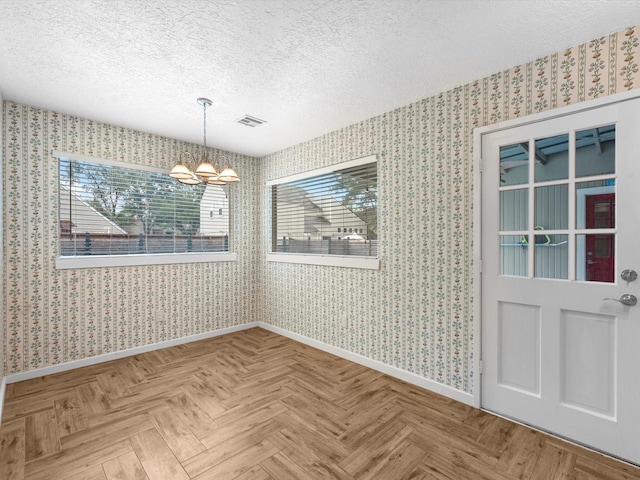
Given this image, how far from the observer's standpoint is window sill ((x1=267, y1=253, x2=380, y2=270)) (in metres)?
3.31

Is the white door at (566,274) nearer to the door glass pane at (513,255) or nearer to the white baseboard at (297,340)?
the door glass pane at (513,255)

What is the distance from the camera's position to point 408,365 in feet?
9.71


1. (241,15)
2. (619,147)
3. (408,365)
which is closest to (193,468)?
(408,365)

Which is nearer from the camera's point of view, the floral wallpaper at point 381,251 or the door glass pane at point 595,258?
the door glass pane at point 595,258

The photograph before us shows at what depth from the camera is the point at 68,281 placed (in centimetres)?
Result: 325

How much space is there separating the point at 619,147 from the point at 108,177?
476 centimetres

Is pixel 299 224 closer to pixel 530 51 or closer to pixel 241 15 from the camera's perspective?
pixel 241 15

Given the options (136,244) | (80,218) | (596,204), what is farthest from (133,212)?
(596,204)

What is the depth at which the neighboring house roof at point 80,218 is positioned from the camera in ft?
10.7

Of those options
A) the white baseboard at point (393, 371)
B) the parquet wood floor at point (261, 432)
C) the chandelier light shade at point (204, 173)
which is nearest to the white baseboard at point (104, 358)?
the parquet wood floor at point (261, 432)

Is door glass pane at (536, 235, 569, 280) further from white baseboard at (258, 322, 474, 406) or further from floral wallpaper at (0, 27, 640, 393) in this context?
white baseboard at (258, 322, 474, 406)

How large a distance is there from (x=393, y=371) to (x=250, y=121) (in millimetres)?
3138

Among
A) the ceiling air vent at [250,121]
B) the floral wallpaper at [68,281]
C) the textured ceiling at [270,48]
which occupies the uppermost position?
the textured ceiling at [270,48]

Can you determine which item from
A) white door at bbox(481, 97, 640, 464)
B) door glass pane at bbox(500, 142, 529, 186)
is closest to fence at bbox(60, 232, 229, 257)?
white door at bbox(481, 97, 640, 464)
